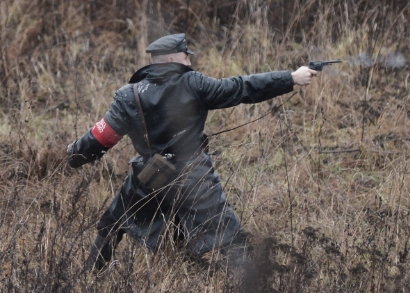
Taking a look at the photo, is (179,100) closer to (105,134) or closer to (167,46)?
(167,46)

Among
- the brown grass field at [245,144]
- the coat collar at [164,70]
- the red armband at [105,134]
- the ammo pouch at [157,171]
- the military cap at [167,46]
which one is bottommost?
the brown grass field at [245,144]

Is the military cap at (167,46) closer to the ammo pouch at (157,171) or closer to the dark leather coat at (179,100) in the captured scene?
the dark leather coat at (179,100)

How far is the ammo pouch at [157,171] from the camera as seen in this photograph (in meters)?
4.34

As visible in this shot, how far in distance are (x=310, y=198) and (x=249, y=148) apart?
3.36 feet

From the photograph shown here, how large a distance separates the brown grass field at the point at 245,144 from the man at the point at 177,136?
152mm

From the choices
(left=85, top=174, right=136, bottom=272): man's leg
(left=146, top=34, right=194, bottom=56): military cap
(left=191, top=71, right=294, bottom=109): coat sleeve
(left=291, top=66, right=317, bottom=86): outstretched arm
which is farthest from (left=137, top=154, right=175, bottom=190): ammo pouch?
(left=291, top=66, right=317, bottom=86): outstretched arm

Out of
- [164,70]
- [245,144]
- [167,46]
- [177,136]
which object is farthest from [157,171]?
[245,144]

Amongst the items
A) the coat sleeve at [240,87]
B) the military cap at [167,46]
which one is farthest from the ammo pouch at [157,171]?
the military cap at [167,46]

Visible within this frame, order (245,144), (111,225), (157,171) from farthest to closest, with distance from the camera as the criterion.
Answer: (245,144) < (111,225) < (157,171)

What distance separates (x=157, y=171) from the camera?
435 centimetres

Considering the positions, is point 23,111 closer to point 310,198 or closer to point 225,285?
point 310,198

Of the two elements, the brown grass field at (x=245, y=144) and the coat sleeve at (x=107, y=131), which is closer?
the brown grass field at (x=245, y=144)

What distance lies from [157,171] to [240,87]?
24.7 inches

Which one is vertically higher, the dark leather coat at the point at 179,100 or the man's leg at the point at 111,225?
the dark leather coat at the point at 179,100
